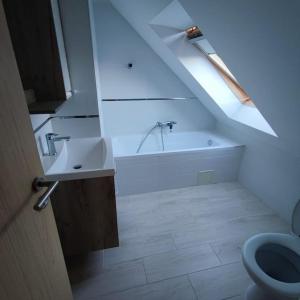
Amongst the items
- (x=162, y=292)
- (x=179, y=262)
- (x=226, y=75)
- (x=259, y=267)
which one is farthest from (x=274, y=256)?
(x=226, y=75)

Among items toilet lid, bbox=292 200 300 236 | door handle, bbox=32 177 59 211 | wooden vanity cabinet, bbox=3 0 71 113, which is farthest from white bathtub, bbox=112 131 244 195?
door handle, bbox=32 177 59 211

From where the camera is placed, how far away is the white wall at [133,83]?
7.72ft

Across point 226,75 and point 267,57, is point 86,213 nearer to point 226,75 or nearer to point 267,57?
point 267,57

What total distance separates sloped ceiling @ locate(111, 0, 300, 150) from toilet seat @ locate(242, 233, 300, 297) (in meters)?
0.79

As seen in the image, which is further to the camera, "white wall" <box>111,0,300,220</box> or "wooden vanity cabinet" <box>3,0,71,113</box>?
"wooden vanity cabinet" <box>3,0,71,113</box>

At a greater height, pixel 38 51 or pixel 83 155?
pixel 38 51

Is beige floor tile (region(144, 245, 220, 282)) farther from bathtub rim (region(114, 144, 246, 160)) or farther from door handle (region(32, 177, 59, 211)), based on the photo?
door handle (region(32, 177, 59, 211))

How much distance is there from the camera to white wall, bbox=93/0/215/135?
92.7 inches

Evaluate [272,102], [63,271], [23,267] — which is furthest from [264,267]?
[23,267]

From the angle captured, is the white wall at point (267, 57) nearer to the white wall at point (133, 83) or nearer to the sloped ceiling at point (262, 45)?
the sloped ceiling at point (262, 45)

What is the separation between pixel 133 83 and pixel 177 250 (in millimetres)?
2102

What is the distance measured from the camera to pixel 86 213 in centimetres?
128


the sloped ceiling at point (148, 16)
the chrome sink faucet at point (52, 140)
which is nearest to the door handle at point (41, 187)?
the chrome sink faucet at point (52, 140)

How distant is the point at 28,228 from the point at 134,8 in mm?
2009
